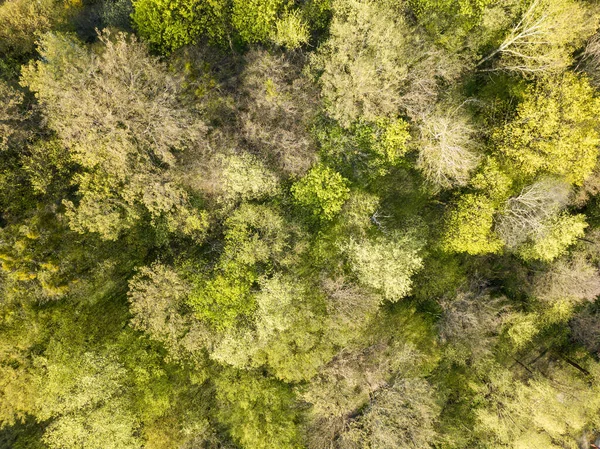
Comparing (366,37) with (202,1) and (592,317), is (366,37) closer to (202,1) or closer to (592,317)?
(202,1)

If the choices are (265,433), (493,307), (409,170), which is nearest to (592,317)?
(493,307)

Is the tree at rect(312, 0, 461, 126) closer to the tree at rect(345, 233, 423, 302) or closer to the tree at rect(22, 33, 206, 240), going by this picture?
the tree at rect(345, 233, 423, 302)

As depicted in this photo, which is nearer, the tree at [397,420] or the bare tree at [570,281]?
the tree at [397,420]

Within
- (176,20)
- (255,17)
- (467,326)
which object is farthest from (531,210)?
(176,20)

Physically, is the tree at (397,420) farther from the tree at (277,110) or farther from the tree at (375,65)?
the tree at (375,65)

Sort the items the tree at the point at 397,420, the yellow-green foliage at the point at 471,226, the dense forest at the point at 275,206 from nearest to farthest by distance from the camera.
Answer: the dense forest at the point at 275,206 → the tree at the point at 397,420 → the yellow-green foliage at the point at 471,226

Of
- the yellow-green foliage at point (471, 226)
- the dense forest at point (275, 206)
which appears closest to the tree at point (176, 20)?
the dense forest at point (275, 206)

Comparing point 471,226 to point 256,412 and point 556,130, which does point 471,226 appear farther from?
point 256,412
